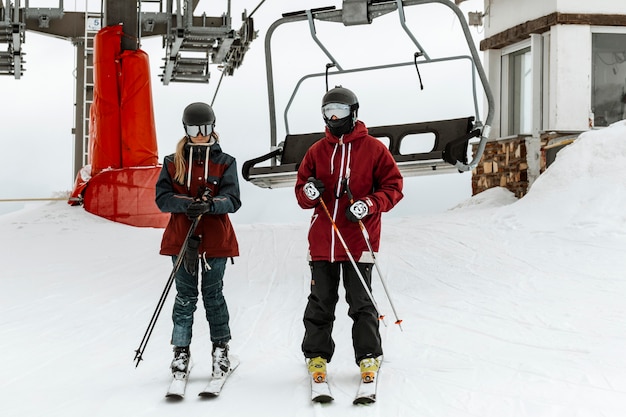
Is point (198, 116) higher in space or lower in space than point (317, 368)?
higher

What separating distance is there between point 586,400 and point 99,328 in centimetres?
442

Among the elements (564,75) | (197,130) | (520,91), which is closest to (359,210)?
(197,130)

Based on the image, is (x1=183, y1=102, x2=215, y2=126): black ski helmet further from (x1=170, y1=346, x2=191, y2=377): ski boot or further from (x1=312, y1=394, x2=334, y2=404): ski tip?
(x1=312, y1=394, x2=334, y2=404): ski tip

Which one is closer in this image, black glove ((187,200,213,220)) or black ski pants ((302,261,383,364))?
black glove ((187,200,213,220))

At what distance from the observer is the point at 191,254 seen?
16.3 feet

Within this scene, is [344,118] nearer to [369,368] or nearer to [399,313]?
[369,368]

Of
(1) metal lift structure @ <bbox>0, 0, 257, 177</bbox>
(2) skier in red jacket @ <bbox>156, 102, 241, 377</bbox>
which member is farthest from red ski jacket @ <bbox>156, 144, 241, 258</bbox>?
(1) metal lift structure @ <bbox>0, 0, 257, 177</bbox>

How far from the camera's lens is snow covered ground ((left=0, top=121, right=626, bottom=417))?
193 inches

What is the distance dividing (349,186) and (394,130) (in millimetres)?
3838

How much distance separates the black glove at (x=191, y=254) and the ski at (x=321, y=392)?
93 centimetres

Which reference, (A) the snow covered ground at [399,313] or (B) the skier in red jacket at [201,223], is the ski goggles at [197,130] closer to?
(B) the skier in red jacket at [201,223]

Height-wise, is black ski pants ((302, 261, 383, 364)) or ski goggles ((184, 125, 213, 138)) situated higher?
ski goggles ((184, 125, 213, 138))

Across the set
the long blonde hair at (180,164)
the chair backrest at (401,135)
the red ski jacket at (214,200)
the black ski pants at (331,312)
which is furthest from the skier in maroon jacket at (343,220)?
the chair backrest at (401,135)

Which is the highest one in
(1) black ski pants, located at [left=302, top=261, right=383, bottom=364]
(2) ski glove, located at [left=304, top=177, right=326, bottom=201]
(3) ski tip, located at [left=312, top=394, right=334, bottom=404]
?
(2) ski glove, located at [left=304, top=177, right=326, bottom=201]
